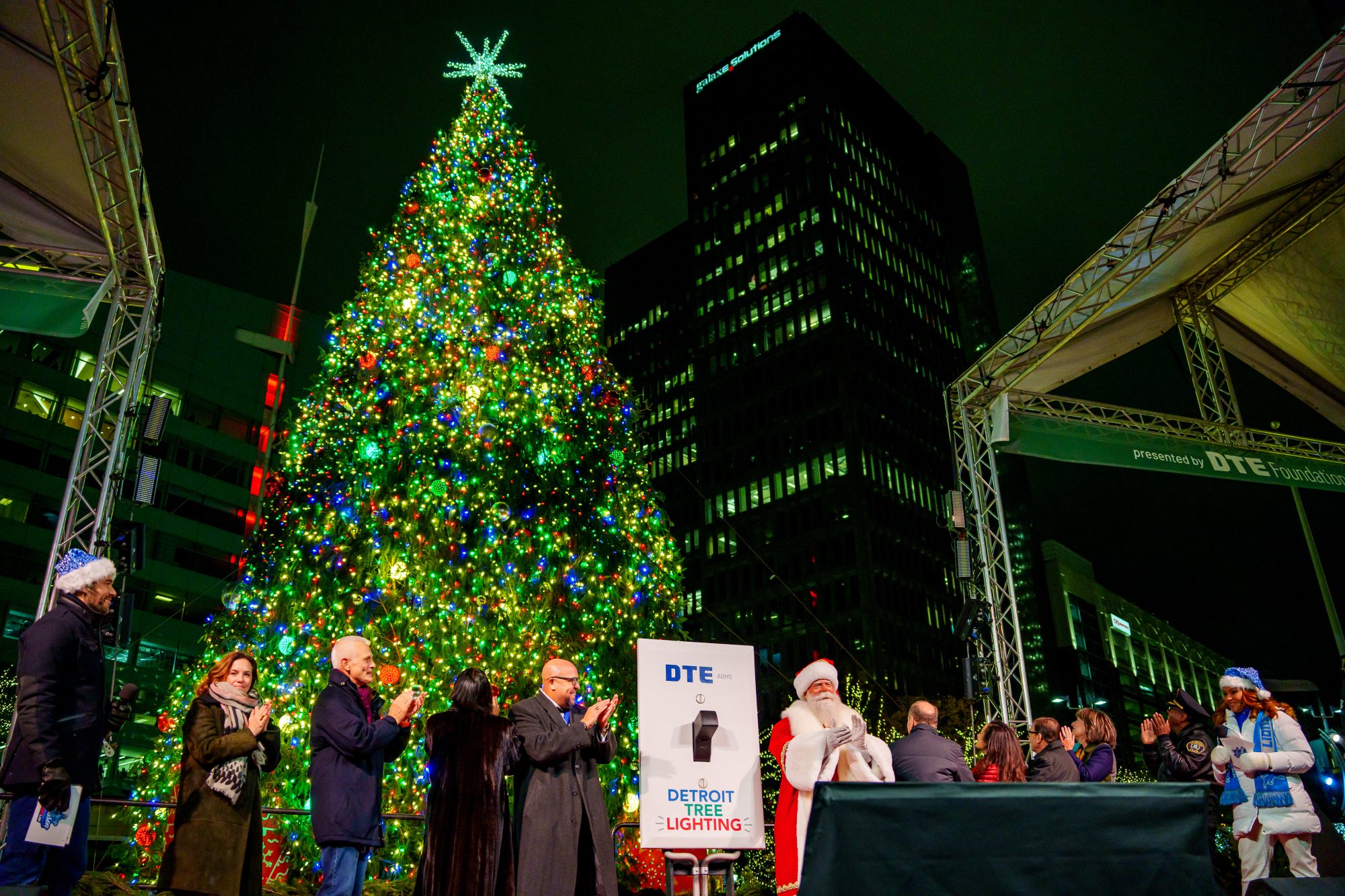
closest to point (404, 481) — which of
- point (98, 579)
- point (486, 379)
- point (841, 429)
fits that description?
point (486, 379)

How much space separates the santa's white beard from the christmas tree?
15.9ft

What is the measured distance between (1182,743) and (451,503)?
7.15 m

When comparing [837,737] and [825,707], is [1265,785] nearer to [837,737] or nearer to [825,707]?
[825,707]

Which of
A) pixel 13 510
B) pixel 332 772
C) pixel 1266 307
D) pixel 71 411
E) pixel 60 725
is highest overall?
pixel 71 411

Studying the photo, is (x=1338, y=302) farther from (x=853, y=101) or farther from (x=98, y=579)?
(x=853, y=101)

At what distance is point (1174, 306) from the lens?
587 inches

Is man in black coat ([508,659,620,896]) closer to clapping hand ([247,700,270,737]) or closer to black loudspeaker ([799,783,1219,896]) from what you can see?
clapping hand ([247,700,270,737])

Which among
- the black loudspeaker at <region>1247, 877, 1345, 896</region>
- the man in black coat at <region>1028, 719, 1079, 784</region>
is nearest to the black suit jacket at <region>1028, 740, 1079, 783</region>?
the man in black coat at <region>1028, 719, 1079, 784</region>

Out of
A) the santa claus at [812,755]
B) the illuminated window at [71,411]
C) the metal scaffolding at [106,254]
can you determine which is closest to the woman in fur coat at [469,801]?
the santa claus at [812,755]

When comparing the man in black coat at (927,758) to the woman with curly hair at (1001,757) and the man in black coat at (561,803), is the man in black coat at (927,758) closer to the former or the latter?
the woman with curly hair at (1001,757)

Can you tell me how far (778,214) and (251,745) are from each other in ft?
255

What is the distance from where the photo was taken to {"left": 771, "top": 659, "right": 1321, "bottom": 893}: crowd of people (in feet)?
17.2

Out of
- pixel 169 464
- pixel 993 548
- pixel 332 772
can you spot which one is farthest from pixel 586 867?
pixel 169 464

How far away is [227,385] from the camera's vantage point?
5069 centimetres
